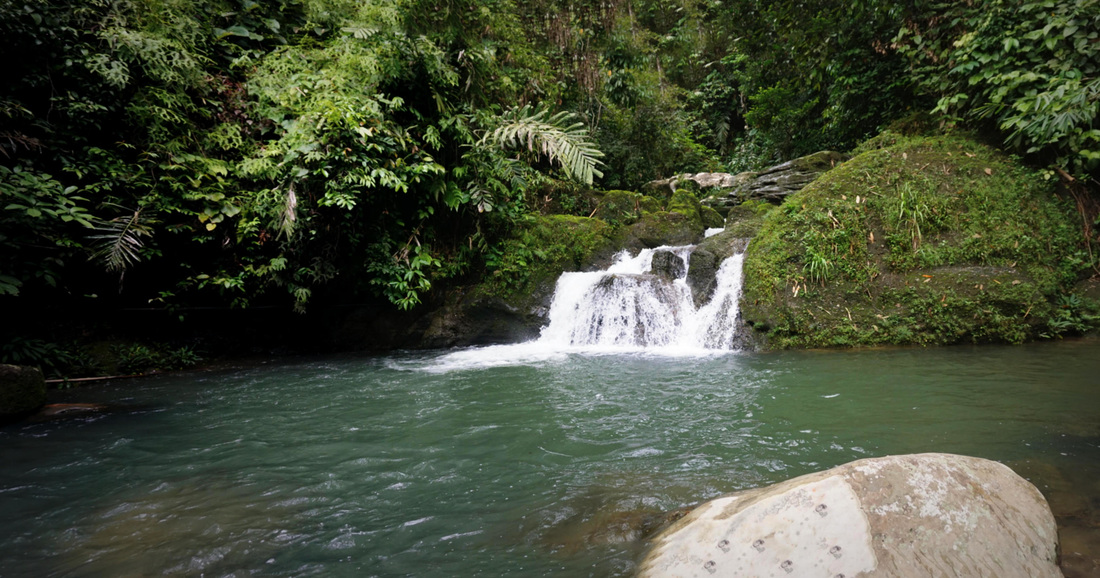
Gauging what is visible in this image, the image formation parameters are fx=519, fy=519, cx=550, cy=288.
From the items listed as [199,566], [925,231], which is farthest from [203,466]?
[925,231]

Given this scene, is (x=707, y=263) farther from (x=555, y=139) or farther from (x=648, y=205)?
(x=555, y=139)

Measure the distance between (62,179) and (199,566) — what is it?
21.7 feet

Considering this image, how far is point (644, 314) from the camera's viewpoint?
8516 millimetres

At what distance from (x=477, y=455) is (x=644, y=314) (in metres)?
5.20

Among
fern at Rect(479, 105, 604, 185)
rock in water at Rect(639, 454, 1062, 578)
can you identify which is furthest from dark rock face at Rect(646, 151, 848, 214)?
rock in water at Rect(639, 454, 1062, 578)

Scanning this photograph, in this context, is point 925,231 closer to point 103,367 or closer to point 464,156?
point 464,156

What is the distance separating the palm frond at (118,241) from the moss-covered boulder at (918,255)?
27.3 ft

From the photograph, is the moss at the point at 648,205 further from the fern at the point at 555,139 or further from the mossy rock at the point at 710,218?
the fern at the point at 555,139

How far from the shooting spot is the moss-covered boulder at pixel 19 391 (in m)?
4.70

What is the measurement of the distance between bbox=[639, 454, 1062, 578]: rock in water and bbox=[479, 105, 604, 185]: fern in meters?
4.51

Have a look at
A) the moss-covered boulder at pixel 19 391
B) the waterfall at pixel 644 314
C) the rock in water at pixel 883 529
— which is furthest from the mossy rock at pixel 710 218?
the moss-covered boulder at pixel 19 391

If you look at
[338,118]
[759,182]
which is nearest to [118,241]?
[338,118]

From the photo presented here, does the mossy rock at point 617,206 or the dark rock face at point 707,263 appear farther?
the mossy rock at point 617,206

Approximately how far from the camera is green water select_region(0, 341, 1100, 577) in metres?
2.56
